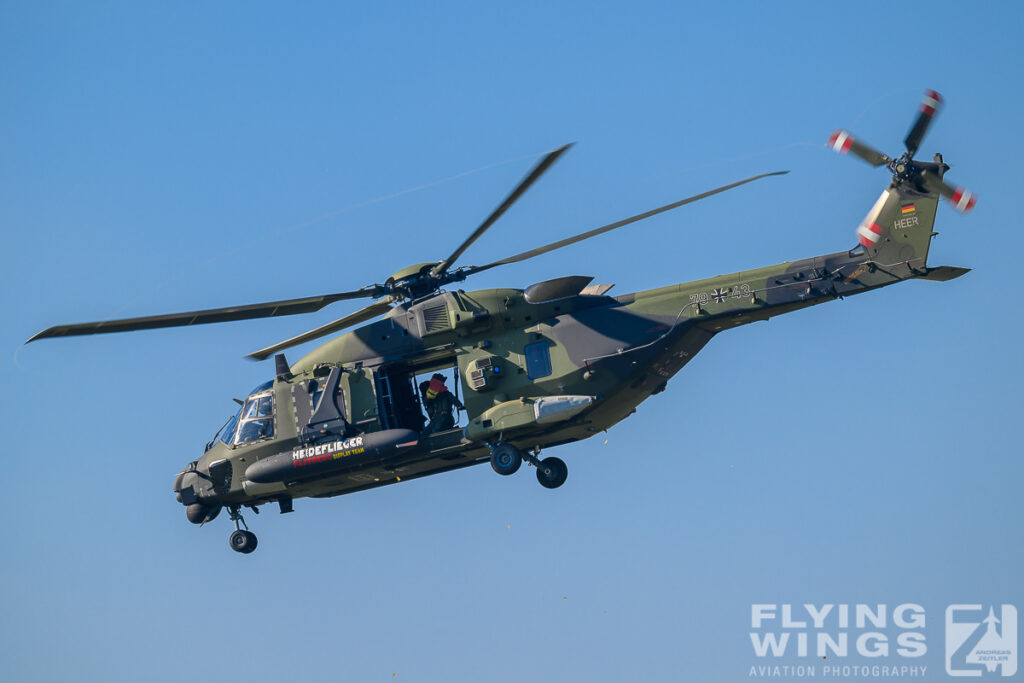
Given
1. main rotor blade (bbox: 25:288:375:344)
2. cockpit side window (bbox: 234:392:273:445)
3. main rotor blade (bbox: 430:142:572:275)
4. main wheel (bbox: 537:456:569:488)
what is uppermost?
main rotor blade (bbox: 430:142:572:275)

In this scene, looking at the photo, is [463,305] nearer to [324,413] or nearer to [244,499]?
[324,413]

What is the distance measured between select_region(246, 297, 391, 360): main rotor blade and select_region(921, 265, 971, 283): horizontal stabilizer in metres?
11.8

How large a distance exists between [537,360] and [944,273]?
28.6 feet

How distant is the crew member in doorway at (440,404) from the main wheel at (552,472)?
91.2 inches

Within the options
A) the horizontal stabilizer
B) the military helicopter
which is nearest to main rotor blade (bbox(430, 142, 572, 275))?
the military helicopter

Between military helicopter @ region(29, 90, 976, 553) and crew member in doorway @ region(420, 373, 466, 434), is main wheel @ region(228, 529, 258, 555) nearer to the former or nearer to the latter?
military helicopter @ region(29, 90, 976, 553)

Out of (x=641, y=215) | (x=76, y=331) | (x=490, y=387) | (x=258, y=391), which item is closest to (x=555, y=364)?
(x=490, y=387)

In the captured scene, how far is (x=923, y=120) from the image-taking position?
86.5ft

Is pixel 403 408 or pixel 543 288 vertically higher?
pixel 543 288

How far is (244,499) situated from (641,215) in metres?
12.0

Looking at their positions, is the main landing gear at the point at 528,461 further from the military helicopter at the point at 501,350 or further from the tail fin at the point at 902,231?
the tail fin at the point at 902,231

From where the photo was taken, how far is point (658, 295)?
27797mm

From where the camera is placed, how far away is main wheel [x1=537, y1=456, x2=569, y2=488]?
29.2 meters

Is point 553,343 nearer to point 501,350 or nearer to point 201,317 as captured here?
point 501,350
